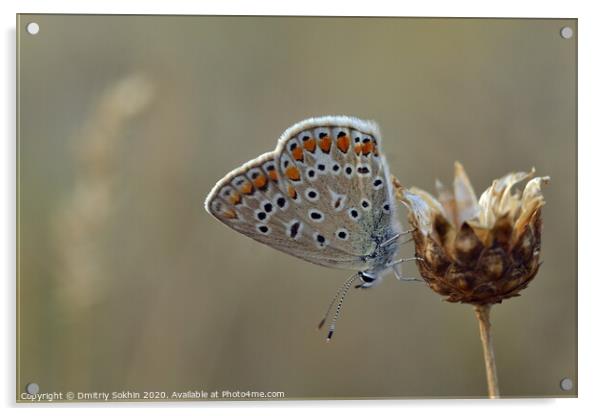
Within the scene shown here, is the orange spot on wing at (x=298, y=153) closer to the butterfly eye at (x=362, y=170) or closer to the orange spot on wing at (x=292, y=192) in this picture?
the orange spot on wing at (x=292, y=192)

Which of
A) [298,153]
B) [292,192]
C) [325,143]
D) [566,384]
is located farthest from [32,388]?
[566,384]

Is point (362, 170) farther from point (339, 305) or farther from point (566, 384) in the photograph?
point (566, 384)

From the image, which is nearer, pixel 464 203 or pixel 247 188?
pixel 464 203

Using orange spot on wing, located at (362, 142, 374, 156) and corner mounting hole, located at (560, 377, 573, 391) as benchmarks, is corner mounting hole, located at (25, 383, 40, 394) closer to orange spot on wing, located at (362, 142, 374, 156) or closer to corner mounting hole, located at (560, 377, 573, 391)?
orange spot on wing, located at (362, 142, 374, 156)

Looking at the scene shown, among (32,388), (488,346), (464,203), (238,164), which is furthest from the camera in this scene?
(238,164)

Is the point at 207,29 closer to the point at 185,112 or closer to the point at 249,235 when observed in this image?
the point at 185,112
